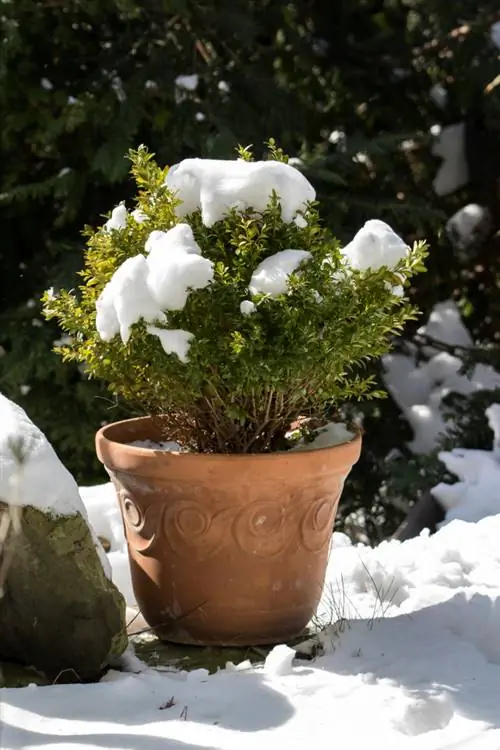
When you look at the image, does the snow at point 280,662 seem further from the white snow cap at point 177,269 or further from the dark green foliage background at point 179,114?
the dark green foliage background at point 179,114

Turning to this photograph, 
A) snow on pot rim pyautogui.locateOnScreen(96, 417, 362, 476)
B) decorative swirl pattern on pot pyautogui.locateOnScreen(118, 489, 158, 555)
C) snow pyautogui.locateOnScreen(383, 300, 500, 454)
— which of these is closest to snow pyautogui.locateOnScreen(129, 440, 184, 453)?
snow on pot rim pyautogui.locateOnScreen(96, 417, 362, 476)

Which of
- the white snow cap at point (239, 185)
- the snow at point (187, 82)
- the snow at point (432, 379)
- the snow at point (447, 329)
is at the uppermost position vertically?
the snow at point (187, 82)

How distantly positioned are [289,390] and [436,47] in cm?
324

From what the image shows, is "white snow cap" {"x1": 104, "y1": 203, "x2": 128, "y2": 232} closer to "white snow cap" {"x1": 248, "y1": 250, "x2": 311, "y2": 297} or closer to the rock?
"white snow cap" {"x1": 248, "y1": 250, "x2": 311, "y2": 297}

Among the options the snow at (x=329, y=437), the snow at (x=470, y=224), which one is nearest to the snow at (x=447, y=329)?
the snow at (x=470, y=224)

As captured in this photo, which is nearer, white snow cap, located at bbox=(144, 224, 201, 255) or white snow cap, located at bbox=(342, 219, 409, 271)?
white snow cap, located at bbox=(144, 224, 201, 255)

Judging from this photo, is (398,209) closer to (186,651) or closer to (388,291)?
(388,291)

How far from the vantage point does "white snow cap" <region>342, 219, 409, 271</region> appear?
234cm

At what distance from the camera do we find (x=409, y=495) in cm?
405

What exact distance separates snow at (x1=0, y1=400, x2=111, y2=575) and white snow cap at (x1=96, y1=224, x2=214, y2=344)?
0.30 m

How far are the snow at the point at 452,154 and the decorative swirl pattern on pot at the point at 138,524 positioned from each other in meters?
3.31

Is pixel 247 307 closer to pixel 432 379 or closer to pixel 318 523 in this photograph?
pixel 318 523

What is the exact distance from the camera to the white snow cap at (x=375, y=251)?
2.34 meters

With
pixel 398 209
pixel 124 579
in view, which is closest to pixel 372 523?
pixel 398 209
